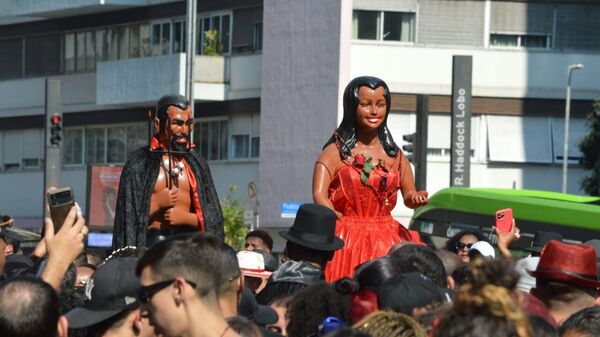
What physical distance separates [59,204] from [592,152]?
35716 mm

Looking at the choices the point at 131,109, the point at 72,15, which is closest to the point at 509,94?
the point at 131,109

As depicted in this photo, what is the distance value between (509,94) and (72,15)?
15.0 m

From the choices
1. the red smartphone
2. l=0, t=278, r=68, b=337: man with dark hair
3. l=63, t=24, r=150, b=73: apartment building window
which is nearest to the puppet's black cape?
the red smartphone

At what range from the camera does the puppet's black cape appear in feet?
36.9

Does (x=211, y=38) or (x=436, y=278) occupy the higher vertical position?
(x=211, y=38)

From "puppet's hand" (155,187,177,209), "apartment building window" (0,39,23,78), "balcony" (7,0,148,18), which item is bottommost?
"puppet's hand" (155,187,177,209)

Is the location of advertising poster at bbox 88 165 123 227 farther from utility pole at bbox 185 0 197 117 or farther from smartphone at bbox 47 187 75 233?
smartphone at bbox 47 187 75 233

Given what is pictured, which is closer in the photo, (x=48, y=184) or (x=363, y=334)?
(x=363, y=334)

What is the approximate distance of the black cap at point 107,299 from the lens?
6.99 metres

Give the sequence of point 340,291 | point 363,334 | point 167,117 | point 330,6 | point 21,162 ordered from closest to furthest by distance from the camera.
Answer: point 363,334, point 340,291, point 167,117, point 330,6, point 21,162

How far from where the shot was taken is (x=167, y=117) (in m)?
11.5

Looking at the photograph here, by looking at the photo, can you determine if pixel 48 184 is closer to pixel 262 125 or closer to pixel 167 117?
pixel 262 125

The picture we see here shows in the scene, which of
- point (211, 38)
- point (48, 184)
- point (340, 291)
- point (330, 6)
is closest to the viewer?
point (340, 291)

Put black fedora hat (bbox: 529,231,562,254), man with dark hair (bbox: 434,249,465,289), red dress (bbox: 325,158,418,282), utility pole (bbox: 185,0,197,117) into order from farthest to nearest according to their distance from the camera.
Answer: utility pole (bbox: 185,0,197,117)
black fedora hat (bbox: 529,231,562,254)
red dress (bbox: 325,158,418,282)
man with dark hair (bbox: 434,249,465,289)
